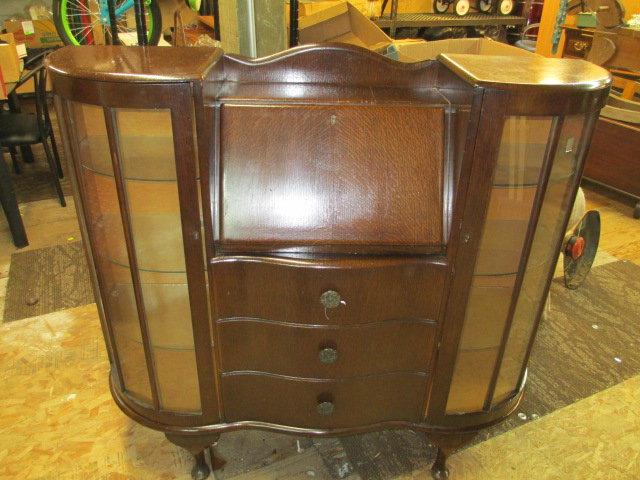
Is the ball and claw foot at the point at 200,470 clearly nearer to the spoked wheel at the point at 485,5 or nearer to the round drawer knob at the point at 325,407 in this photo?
the round drawer knob at the point at 325,407

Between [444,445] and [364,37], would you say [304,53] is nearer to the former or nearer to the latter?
[364,37]

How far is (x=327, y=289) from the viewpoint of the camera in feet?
3.53

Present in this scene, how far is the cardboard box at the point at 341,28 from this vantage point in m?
1.92

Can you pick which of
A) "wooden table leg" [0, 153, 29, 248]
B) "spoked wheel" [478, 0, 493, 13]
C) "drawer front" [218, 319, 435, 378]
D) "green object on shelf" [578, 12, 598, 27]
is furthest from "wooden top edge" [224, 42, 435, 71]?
"spoked wheel" [478, 0, 493, 13]

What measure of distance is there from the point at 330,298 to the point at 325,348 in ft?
0.52

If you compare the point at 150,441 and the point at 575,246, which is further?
the point at 575,246

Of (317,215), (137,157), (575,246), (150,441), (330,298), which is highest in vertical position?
(137,157)

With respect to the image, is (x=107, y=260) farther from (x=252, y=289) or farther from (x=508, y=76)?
(x=508, y=76)

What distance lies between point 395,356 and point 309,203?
445 millimetres

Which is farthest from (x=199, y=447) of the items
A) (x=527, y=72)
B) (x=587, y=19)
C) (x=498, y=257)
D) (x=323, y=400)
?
(x=587, y=19)

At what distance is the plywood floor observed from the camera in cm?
146

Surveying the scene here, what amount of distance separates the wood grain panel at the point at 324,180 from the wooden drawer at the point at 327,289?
0.16ft

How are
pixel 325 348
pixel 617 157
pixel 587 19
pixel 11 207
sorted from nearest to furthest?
1. pixel 325 348
2. pixel 11 207
3. pixel 617 157
4. pixel 587 19

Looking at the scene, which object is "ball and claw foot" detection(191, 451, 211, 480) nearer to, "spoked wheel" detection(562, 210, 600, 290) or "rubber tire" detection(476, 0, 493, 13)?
"spoked wheel" detection(562, 210, 600, 290)
